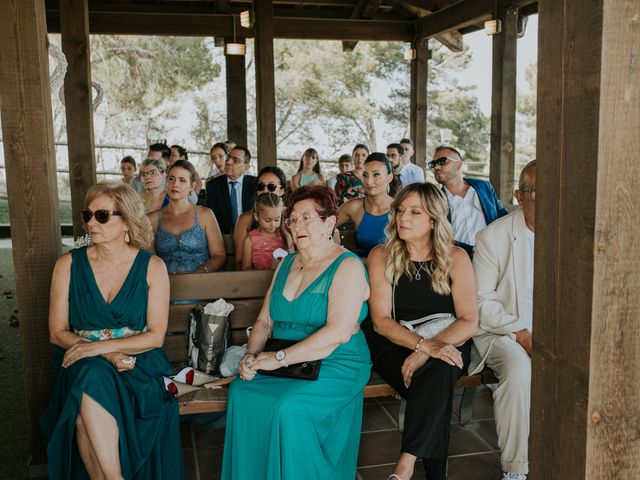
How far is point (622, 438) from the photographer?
1543 mm

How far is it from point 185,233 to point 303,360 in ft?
5.97

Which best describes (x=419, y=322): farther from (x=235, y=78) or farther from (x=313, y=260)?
(x=235, y=78)

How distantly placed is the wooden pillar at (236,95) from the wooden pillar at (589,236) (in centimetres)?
888

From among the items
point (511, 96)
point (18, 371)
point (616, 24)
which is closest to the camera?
point (616, 24)

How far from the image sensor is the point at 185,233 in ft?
14.4

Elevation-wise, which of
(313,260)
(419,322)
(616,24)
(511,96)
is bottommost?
(419,322)

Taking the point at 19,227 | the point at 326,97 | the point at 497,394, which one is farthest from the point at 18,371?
the point at 326,97

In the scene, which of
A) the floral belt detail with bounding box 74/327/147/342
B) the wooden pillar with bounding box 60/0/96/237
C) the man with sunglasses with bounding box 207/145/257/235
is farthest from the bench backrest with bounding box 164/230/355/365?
the wooden pillar with bounding box 60/0/96/237

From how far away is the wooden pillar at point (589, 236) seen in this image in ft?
4.69

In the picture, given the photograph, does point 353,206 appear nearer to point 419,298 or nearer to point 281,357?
point 419,298

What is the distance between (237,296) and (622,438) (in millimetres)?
2280

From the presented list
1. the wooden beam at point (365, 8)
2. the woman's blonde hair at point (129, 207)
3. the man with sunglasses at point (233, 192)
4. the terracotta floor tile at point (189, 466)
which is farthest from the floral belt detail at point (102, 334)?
the wooden beam at point (365, 8)

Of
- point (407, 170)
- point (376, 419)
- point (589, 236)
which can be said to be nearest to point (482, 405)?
point (376, 419)

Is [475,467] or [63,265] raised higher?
[63,265]
